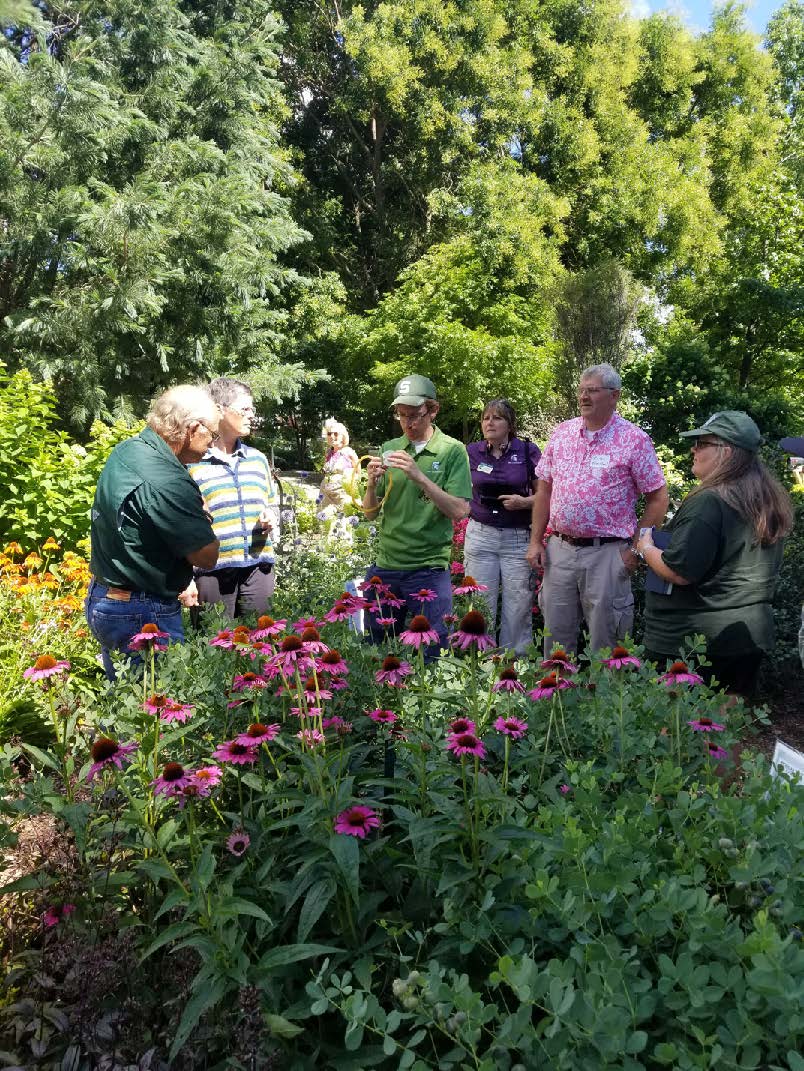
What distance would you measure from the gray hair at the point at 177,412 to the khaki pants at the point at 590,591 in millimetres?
1939

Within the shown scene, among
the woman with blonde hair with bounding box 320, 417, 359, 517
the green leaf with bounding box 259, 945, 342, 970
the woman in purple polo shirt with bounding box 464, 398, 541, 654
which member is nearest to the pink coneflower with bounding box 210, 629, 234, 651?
the green leaf with bounding box 259, 945, 342, 970

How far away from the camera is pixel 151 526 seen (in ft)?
9.07

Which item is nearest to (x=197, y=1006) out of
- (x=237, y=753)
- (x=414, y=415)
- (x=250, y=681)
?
(x=237, y=753)

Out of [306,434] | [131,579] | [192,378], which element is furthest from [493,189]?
[131,579]

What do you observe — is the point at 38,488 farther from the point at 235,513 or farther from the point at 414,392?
the point at 414,392

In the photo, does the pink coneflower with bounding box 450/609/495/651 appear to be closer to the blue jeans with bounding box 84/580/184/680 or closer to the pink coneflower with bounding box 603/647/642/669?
the pink coneflower with bounding box 603/647/642/669

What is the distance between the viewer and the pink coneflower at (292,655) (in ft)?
5.86

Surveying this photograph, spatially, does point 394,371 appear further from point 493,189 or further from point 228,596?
point 228,596

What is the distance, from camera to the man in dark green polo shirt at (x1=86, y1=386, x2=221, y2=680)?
8.95 ft

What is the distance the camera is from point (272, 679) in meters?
2.31

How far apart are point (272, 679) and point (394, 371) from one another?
17.1m

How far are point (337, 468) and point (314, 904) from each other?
526 cm

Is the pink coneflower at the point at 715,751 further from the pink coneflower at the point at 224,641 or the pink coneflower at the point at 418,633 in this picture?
the pink coneflower at the point at 224,641

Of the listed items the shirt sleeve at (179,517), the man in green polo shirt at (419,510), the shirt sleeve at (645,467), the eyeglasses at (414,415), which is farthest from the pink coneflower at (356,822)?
the shirt sleeve at (645,467)
